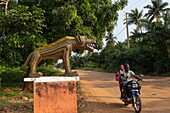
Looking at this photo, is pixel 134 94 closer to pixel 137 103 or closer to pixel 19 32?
pixel 137 103

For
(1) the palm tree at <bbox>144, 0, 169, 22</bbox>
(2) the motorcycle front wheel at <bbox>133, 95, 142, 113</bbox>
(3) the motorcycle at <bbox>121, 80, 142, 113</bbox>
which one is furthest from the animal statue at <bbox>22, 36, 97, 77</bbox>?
(1) the palm tree at <bbox>144, 0, 169, 22</bbox>

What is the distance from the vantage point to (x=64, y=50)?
9.30m

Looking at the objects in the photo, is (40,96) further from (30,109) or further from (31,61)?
(31,61)

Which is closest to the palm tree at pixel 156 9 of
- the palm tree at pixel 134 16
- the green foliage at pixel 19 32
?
the palm tree at pixel 134 16

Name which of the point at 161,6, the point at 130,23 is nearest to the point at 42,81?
the point at 161,6

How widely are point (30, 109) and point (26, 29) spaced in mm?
4845

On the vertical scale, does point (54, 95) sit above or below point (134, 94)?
above

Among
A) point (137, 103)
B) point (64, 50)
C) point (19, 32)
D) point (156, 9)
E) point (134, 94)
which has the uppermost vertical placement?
point (156, 9)

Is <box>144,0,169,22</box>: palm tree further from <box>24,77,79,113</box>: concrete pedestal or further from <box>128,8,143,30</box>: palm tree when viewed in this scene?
<box>24,77,79,113</box>: concrete pedestal

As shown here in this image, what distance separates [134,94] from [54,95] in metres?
2.70

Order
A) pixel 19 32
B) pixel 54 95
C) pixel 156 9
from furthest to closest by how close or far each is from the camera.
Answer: pixel 156 9 < pixel 19 32 < pixel 54 95

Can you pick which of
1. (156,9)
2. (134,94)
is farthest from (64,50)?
(156,9)

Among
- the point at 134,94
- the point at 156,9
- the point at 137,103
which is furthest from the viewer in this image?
the point at 156,9

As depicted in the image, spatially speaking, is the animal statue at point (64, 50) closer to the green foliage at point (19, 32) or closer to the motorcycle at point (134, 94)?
the motorcycle at point (134, 94)
